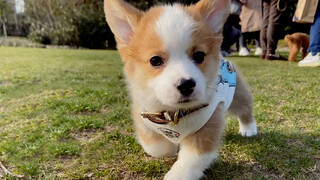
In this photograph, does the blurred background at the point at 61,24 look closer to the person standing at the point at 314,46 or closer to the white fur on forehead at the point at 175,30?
the person standing at the point at 314,46

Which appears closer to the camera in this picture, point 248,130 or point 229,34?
point 248,130

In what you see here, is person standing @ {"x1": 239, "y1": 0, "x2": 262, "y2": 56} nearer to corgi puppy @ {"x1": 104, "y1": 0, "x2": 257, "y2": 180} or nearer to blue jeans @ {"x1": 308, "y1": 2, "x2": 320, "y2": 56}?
blue jeans @ {"x1": 308, "y1": 2, "x2": 320, "y2": 56}

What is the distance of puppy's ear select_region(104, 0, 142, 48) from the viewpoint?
1.80 metres

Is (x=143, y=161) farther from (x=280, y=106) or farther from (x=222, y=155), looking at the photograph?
(x=280, y=106)

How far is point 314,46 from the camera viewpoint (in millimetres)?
5066

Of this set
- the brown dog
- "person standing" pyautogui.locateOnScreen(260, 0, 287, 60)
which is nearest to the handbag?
"person standing" pyautogui.locateOnScreen(260, 0, 287, 60)

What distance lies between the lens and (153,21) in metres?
1.66

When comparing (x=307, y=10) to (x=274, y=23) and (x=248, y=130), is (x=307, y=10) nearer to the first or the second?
(x=274, y=23)

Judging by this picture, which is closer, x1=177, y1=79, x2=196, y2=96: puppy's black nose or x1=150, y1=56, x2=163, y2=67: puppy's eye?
x1=177, y1=79, x2=196, y2=96: puppy's black nose

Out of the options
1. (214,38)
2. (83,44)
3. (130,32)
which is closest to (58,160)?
(130,32)

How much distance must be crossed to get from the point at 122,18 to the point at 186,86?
69 cm

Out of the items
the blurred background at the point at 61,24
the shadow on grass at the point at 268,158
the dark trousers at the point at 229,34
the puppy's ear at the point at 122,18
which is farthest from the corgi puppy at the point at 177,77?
the blurred background at the point at 61,24

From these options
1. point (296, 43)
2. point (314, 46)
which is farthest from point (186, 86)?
point (296, 43)

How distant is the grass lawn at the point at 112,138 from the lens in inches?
67.2
